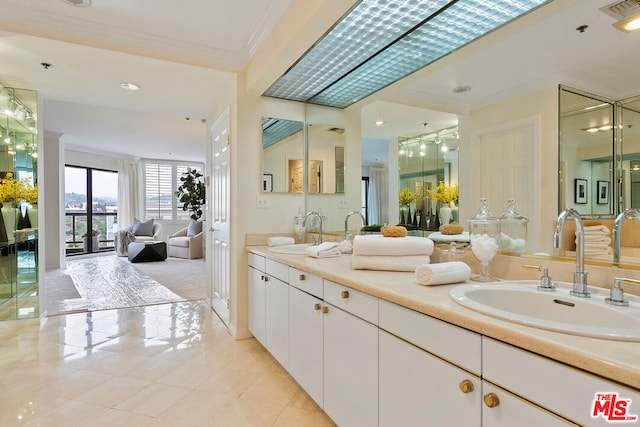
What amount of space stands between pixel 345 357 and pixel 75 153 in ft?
27.3

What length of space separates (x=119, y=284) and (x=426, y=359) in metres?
5.14

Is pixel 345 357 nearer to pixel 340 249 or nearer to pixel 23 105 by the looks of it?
pixel 340 249

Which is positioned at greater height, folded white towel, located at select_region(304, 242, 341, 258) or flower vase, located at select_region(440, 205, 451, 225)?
flower vase, located at select_region(440, 205, 451, 225)

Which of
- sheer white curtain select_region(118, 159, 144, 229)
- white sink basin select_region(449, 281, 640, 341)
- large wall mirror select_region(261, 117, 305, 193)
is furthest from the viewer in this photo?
sheer white curtain select_region(118, 159, 144, 229)

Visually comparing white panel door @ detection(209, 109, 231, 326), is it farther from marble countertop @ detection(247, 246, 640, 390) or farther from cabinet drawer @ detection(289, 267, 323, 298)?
marble countertop @ detection(247, 246, 640, 390)

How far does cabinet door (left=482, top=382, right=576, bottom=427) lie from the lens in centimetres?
75

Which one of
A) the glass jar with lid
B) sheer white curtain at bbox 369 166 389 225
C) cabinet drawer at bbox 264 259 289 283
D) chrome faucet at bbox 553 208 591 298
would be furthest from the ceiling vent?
cabinet drawer at bbox 264 259 289 283

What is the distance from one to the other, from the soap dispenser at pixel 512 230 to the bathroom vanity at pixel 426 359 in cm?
A: 47

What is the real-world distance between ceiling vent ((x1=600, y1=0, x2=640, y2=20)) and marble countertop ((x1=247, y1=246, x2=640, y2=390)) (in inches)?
43.6

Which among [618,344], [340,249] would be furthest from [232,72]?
[618,344]

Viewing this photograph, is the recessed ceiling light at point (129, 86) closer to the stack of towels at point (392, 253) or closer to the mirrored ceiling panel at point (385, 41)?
the mirrored ceiling panel at point (385, 41)

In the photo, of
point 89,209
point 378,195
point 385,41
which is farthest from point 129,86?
point 89,209

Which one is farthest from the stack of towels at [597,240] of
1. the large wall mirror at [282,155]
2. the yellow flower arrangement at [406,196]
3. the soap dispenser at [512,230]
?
the large wall mirror at [282,155]

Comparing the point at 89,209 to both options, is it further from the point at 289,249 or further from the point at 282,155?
the point at 289,249
